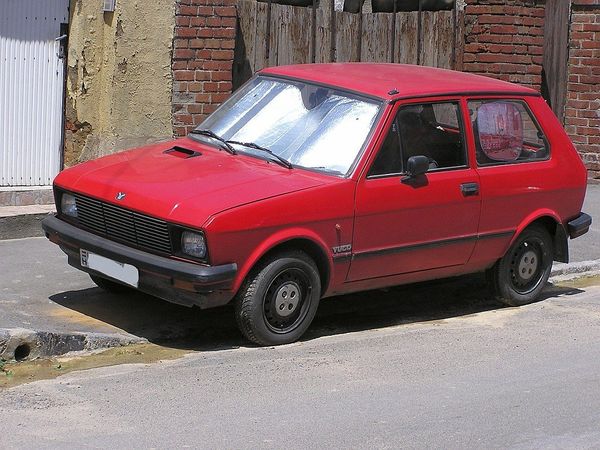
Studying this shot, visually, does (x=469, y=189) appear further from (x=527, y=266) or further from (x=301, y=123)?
(x=301, y=123)

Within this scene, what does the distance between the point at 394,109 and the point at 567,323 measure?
2.01m

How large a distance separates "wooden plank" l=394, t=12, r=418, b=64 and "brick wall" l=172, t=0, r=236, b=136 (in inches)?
81.5

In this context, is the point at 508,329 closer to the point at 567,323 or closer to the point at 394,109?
the point at 567,323

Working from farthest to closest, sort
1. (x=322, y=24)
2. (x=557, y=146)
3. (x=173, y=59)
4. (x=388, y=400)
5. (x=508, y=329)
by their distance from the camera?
1. (x=322, y=24)
2. (x=173, y=59)
3. (x=557, y=146)
4. (x=508, y=329)
5. (x=388, y=400)

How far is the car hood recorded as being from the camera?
23.9 ft

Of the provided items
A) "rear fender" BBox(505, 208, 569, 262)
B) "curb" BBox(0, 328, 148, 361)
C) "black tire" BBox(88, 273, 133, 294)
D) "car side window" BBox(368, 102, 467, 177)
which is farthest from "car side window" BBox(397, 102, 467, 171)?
"curb" BBox(0, 328, 148, 361)

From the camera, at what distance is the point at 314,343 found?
26.0ft

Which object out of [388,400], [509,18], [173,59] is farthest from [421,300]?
[509,18]

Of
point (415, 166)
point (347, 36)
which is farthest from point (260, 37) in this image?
point (415, 166)

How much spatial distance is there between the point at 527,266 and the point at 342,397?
2.97 meters

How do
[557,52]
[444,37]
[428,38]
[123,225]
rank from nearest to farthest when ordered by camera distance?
[123,225] < [428,38] < [444,37] < [557,52]

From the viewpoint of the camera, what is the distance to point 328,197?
7.71 m

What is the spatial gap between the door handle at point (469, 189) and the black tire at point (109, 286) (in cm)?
240

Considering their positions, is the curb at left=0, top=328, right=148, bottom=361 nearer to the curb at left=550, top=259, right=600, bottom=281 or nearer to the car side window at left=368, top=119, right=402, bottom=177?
the car side window at left=368, top=119, right=402, bottom=177
